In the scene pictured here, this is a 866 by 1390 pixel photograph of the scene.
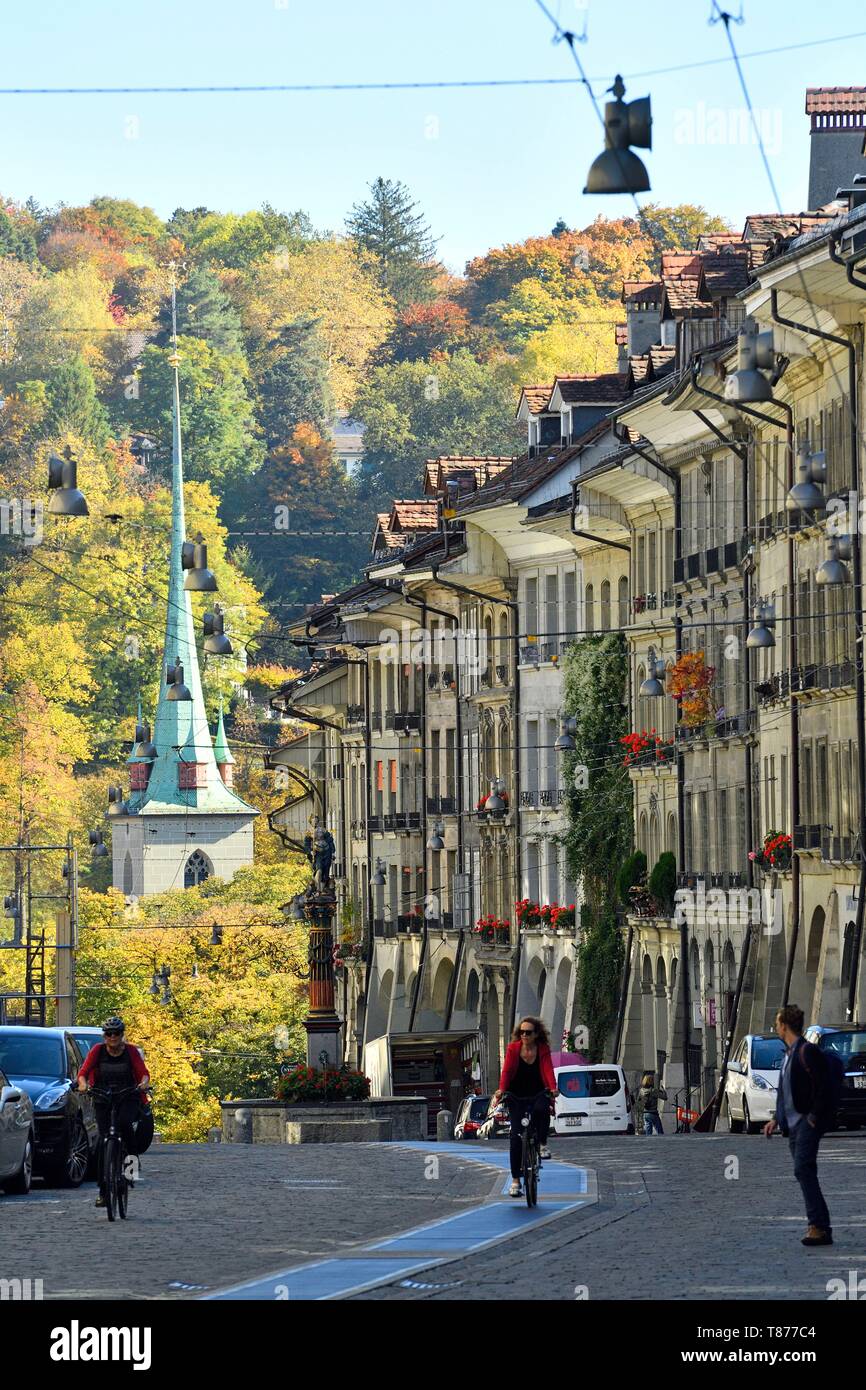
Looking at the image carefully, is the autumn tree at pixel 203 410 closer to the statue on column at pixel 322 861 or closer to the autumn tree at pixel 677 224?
the autumn tree at pixel 677 224

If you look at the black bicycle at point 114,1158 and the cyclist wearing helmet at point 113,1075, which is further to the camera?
the cyclist wearing helmet at point 113,1075

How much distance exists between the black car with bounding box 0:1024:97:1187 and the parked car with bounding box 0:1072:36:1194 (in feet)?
2.68

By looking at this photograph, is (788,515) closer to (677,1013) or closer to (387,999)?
(677,1013)

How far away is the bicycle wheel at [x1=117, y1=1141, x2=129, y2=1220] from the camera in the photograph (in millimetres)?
25391

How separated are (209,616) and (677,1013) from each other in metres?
20.4

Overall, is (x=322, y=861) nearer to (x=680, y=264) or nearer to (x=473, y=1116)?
(x=473, y=1116)

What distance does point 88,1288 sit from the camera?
18031 mm

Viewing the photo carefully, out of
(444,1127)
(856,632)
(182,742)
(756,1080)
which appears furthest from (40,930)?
(756,1080)

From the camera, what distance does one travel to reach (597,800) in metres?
67.2

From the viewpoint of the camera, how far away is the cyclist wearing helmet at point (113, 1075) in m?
26.2

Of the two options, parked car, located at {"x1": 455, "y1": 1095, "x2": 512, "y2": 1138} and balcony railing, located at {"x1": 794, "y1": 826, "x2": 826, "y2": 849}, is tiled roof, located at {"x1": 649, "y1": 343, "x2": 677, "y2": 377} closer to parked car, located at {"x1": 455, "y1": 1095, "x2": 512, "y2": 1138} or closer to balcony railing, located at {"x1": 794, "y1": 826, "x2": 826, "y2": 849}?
parked car, located at {"x1": 455, "y1": 1095, "x2": 512, "y2": 1138}

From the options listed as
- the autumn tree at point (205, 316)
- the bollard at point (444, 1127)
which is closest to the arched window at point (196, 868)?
the autumn tree at point (205, 316)

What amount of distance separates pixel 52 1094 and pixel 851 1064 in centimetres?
1157
